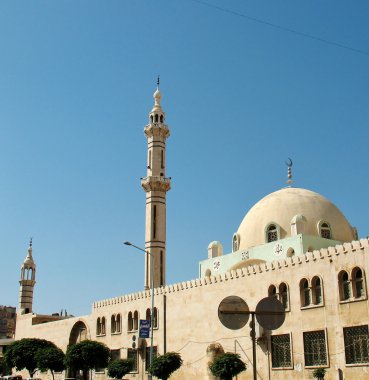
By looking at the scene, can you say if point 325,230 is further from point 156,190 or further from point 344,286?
point 156,190

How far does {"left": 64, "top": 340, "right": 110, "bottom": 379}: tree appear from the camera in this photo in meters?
31.0

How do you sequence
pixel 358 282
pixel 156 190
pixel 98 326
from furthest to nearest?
pixel 156 190, pixel 98 326, pixel 358 282

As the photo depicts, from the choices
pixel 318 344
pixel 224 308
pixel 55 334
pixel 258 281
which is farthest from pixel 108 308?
pixel 224 308

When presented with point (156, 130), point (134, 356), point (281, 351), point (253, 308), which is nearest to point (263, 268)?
point (253, 308)

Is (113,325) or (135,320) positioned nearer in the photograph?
(135,320)

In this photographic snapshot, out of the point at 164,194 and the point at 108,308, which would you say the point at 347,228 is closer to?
the point at 164,194

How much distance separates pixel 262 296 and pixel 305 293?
2.31 meters

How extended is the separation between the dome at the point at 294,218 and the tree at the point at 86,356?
10.3m

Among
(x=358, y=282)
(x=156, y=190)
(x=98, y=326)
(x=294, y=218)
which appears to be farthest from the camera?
(x=156, y=190)

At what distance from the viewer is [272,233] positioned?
1155 inches

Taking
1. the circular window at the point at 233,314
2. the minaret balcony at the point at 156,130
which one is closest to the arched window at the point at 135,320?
the minaret balcony at the point at 156,130

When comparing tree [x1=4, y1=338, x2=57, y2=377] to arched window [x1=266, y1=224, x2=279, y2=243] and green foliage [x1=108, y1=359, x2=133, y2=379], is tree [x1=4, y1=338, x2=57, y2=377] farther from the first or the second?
arched window [x1=266, y1=224, x2=279, y2=243]

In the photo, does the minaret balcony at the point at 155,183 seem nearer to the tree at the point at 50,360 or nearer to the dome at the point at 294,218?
the dome at the point at 294,218

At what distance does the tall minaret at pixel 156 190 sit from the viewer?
1436 inches
